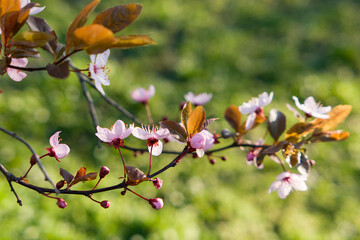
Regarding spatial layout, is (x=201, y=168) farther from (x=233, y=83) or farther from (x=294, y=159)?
(x=294, y=159)

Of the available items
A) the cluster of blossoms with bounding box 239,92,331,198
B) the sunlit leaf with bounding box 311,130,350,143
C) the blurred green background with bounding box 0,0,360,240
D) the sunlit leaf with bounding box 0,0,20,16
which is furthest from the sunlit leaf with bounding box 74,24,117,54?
the blurred green background with bounding box 0,0,360,240

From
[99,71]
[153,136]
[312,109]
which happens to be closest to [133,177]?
[153,136]

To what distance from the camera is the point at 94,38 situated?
546 millimetres

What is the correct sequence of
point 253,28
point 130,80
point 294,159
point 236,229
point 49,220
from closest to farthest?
1. point 294,159
2. point 49,220
3. point 236,229
4. point 130,80
5. point 253,28

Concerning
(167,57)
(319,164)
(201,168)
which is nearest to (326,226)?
(319,164)

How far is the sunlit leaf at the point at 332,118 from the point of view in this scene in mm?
888

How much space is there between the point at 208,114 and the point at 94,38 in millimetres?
2404

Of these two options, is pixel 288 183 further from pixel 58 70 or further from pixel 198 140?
pixel 58 70

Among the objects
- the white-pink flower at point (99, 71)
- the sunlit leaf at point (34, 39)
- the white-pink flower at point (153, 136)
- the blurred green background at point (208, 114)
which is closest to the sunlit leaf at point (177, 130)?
the white-pink flower at point (153, 136)

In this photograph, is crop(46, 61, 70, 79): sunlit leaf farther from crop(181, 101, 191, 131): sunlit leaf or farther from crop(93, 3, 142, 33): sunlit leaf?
crop(181, 101, 191, 131): sunlit leaf

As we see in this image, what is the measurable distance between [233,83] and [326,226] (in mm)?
1410

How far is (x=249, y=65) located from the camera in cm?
355

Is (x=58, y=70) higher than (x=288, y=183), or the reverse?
(x=58, y=70)

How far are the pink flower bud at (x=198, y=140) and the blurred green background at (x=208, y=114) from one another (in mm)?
1416
